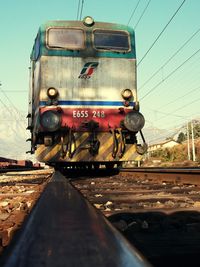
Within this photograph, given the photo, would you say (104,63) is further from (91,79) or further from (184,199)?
(184,199)

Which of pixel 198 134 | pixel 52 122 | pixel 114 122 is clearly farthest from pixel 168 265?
pixel 198 134

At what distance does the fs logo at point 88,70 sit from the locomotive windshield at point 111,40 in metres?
0.41

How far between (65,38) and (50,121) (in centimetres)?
217

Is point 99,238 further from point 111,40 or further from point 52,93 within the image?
point 111,40

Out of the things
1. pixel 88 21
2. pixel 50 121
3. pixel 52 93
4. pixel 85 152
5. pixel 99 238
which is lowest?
pixel 99 238

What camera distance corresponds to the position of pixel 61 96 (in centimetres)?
812

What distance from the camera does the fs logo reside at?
28.0 feet

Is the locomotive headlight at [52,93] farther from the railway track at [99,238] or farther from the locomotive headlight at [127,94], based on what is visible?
the railway track at [99,238]

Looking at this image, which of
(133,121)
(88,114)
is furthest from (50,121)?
(133,121)

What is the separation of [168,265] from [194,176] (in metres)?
4.79

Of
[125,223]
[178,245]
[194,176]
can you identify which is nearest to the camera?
[178,245]

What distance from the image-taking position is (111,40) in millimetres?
8711

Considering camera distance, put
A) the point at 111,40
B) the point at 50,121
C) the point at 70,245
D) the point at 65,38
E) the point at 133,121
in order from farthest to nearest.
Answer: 1. the point at 111,40
2. the point at 65,38
3. the point at 133,121
4. the point at 50,121
5. the point at 70,245

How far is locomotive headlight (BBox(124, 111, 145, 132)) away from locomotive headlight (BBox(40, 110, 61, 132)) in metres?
1.41
